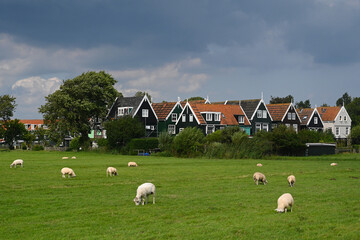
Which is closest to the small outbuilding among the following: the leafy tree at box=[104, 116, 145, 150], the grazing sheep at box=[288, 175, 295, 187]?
the leafy tree at box=[104, 116, 145, 150]

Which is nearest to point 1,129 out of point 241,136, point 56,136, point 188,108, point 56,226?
point 56,136

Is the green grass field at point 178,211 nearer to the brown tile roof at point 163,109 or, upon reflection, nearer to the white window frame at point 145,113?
the white window frame at point 145,113

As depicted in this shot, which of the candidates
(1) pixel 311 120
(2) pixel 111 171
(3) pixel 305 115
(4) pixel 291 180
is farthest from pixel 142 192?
(3) pixel 305 115

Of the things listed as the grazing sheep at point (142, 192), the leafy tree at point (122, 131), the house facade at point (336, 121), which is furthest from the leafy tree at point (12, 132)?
the grazing sheep at point (142, 192)

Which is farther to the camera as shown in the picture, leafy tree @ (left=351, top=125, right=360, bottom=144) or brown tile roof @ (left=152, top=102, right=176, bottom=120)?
leafy tree @ (left=351, top=125, right=360, bottom=144)

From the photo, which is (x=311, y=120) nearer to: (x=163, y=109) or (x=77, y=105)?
(x=163, y=109)

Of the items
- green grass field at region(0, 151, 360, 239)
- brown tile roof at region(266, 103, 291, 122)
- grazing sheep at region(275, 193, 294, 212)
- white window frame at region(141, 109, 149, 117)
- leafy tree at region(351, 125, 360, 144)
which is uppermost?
brown tile roof at region(266, 103, 291, 122)

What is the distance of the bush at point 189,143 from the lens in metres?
71.1

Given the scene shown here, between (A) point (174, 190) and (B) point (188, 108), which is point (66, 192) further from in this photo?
(B) point (188, 108)

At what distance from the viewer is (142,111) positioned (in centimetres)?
9775

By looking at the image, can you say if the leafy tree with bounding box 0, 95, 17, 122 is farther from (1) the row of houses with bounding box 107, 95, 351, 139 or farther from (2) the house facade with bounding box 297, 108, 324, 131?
(2) the house facade with bounding box 297, 108, 324, 131

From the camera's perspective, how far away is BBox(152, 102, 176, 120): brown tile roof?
100312 millimetres

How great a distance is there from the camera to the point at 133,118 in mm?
89250

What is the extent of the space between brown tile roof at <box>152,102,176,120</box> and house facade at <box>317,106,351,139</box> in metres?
46.3
